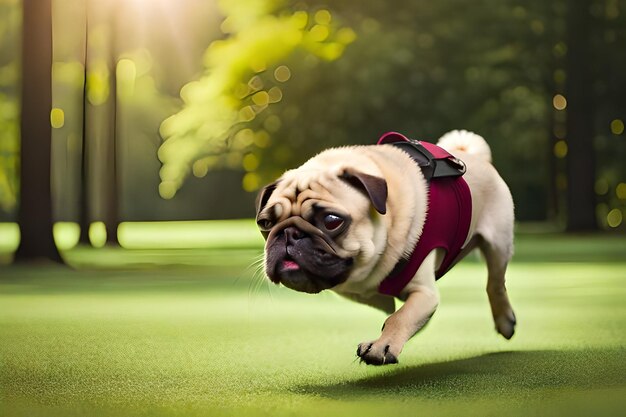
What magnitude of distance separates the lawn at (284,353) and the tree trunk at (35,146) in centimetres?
238

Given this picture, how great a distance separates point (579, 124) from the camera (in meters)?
23.3

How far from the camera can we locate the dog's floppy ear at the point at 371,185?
14.8 feet

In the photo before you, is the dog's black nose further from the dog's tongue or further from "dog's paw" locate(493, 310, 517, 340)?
"dog's paw" locate(493, 310, 517, 340)

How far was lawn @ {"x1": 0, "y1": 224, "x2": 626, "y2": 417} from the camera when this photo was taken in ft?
14.1

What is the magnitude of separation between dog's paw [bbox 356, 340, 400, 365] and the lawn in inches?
5.3

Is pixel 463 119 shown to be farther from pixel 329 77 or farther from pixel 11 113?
pixel 11 113

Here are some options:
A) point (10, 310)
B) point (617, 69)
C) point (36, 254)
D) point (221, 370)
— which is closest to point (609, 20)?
point (617, 69)

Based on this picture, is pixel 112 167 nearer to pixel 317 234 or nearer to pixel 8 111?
pixel 8 111

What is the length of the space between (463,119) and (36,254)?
45.7 feet

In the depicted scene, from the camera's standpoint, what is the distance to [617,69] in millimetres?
23828

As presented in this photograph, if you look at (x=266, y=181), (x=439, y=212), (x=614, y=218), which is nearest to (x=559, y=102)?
(x=614, y=218)

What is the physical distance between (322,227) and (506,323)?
1.86 meters

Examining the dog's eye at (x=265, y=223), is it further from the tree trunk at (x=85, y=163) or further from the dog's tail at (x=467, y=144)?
the tree trunk at (x=85, y=163)

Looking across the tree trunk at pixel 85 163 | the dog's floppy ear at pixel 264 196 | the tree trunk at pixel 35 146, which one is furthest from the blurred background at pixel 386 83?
the dog's floppy ear at pixel 264 196
